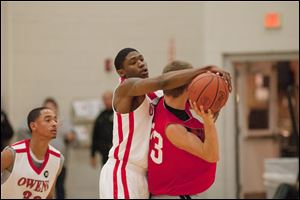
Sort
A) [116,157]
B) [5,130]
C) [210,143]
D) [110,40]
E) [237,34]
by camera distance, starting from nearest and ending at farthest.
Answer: [210,143] < [116,157] < [5,130] < [110,40] < [237,34]

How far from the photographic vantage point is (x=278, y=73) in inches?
430

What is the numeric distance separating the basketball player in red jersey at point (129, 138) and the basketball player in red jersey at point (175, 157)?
0.07m

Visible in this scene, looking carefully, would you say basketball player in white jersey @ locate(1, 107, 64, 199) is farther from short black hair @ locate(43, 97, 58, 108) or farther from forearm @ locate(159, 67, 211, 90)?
short black hair @ locate(43, 97, 58, 108)

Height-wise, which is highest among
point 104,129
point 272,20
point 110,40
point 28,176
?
point 272,20

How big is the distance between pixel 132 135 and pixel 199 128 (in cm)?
48

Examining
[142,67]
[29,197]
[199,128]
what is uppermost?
[142,67]

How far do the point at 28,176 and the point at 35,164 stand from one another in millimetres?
125

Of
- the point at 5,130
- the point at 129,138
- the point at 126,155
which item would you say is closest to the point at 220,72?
the point at 129,138

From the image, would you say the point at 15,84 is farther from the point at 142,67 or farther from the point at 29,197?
the point at 142,67

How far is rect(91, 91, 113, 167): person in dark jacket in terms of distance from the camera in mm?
8547

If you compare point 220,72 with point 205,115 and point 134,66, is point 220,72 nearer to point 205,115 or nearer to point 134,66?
point 205,115

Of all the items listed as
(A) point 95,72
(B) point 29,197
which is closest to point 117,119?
(B) point 29,197

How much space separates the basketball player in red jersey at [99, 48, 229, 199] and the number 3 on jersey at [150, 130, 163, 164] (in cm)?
7

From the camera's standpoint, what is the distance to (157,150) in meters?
4.32
